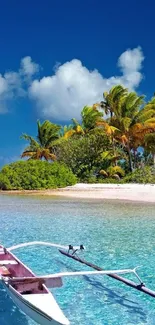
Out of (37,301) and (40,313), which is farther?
(37,301)

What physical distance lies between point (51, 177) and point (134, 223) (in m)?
19.3

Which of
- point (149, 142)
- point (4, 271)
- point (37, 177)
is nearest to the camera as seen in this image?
point (4, 271)

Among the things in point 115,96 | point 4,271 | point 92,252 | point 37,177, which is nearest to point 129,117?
point 115,96

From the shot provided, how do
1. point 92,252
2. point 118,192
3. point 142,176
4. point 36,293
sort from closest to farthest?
point 36,293 < point 92,252 < point 118,192 < point 142,176

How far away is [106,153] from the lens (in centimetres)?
3369

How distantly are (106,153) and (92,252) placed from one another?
24327mm

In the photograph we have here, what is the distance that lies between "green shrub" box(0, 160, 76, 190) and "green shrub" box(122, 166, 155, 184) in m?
4.26

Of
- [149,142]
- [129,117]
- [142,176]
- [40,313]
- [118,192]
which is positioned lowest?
→ [40,313]

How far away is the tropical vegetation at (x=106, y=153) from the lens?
32.3m

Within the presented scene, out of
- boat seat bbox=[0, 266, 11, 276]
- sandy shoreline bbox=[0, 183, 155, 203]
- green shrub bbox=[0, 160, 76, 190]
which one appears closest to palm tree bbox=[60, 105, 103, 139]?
green shrub bbox=[0, 160, 76, 190]

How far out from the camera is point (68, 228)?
13094 mm

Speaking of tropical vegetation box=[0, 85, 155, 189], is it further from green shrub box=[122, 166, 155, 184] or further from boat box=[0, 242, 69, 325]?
boat box=[0, 242, 69, 325]

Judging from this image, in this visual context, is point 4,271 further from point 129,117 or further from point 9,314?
point 129,117

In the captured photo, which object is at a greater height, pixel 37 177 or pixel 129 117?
pixel 129 117
